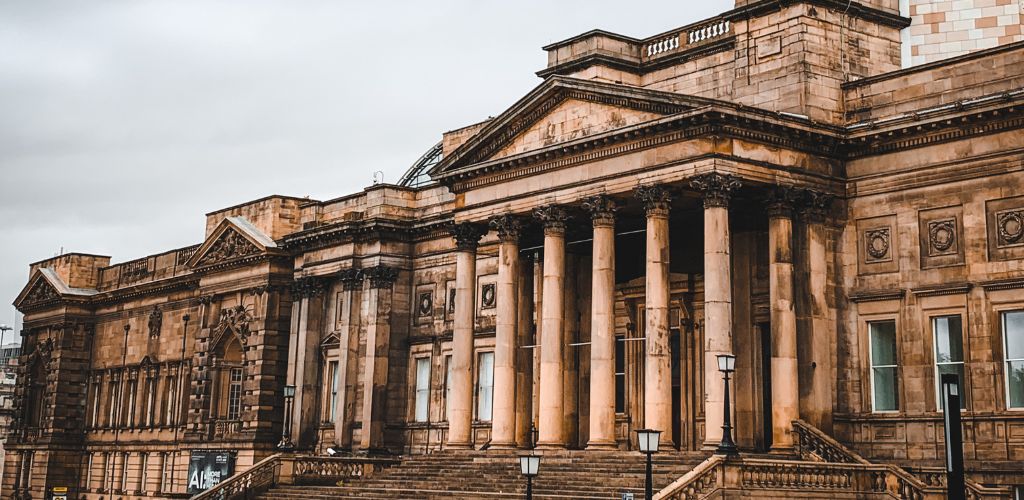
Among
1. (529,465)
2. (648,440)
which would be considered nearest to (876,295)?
(648,440)

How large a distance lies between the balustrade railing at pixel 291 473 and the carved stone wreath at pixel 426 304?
6810 mm

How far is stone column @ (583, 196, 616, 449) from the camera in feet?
117

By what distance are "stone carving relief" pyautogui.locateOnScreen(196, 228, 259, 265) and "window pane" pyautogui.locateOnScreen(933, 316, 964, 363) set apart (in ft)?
101

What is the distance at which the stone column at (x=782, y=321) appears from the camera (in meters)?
33.7

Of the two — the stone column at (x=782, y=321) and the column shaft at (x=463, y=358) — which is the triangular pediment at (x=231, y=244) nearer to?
the column shaft at (x=463, y=358)

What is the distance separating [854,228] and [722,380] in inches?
243

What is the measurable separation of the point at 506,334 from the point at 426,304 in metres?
10.2

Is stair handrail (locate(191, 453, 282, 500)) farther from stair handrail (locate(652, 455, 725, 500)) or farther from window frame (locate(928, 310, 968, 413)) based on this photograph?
window frame (locate(928, 310, 968, 413))

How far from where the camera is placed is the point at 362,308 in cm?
4975

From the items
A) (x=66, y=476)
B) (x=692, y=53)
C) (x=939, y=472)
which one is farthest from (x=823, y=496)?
(x=66, y=476)

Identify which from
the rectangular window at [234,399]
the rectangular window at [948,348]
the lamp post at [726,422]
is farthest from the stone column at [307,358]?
the rectangular window at [948,348]

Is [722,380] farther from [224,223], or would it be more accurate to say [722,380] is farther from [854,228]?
[224,223]

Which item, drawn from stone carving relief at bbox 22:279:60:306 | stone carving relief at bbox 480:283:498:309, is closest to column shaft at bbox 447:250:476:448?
stone carving relief at bbox 480:283:498:309

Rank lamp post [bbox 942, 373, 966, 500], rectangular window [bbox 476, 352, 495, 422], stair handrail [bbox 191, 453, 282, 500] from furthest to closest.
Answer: rectangular window [bbox 476, 352, 495, 422] < stair handrail [bbox 191, 453, 282, 500] < lamp post [bbox 942, 373, 966, 500]
